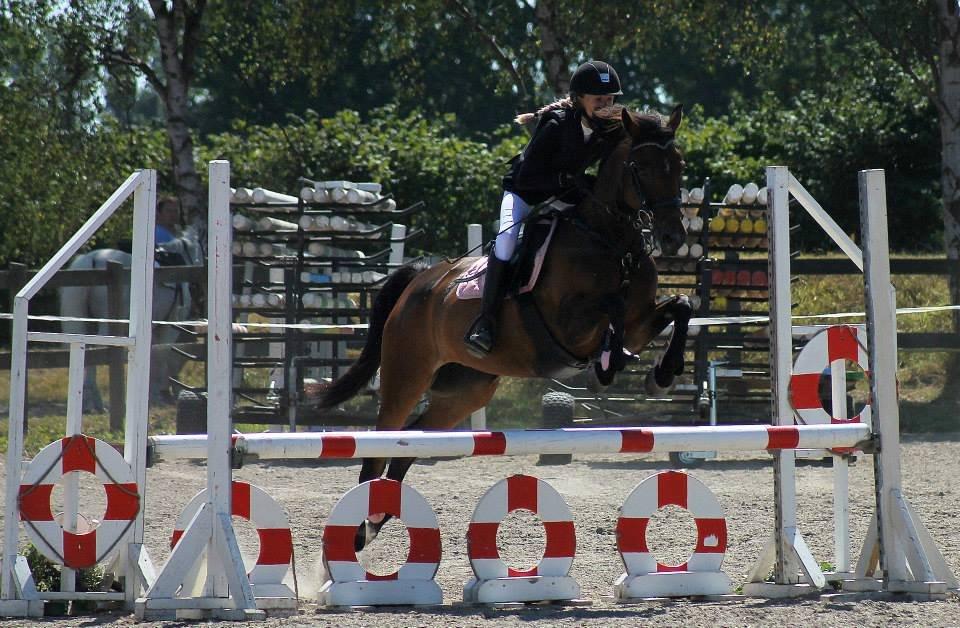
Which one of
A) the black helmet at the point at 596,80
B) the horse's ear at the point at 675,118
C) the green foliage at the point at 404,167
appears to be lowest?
the horse's ear at the point at 675,118

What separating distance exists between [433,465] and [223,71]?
2241 centimetres

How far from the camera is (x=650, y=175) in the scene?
5.00 meters

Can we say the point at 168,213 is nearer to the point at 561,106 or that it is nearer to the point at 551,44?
the point at 551,44

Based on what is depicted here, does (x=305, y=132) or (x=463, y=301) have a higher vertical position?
(x=305, y=132)

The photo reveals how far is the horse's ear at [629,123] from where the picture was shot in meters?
5.06

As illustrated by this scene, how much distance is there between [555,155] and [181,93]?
833 cm

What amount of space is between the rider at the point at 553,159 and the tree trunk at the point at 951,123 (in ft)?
25.2

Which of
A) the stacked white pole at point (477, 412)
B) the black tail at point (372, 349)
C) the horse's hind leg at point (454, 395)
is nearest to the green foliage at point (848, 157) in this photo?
the stacked white pole at point (477, 412)

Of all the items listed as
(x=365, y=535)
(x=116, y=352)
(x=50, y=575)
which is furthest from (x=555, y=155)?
(x=116, y=352)

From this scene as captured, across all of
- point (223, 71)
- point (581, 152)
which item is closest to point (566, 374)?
point (581, 152)

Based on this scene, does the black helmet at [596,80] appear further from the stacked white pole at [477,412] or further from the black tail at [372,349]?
the stacked white pole at [477,412]

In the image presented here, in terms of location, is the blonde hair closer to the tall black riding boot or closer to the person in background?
the tall black riding boot

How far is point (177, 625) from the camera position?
4012 millimetres

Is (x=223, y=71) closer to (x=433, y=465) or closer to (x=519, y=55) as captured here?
(x=519, y=55)
